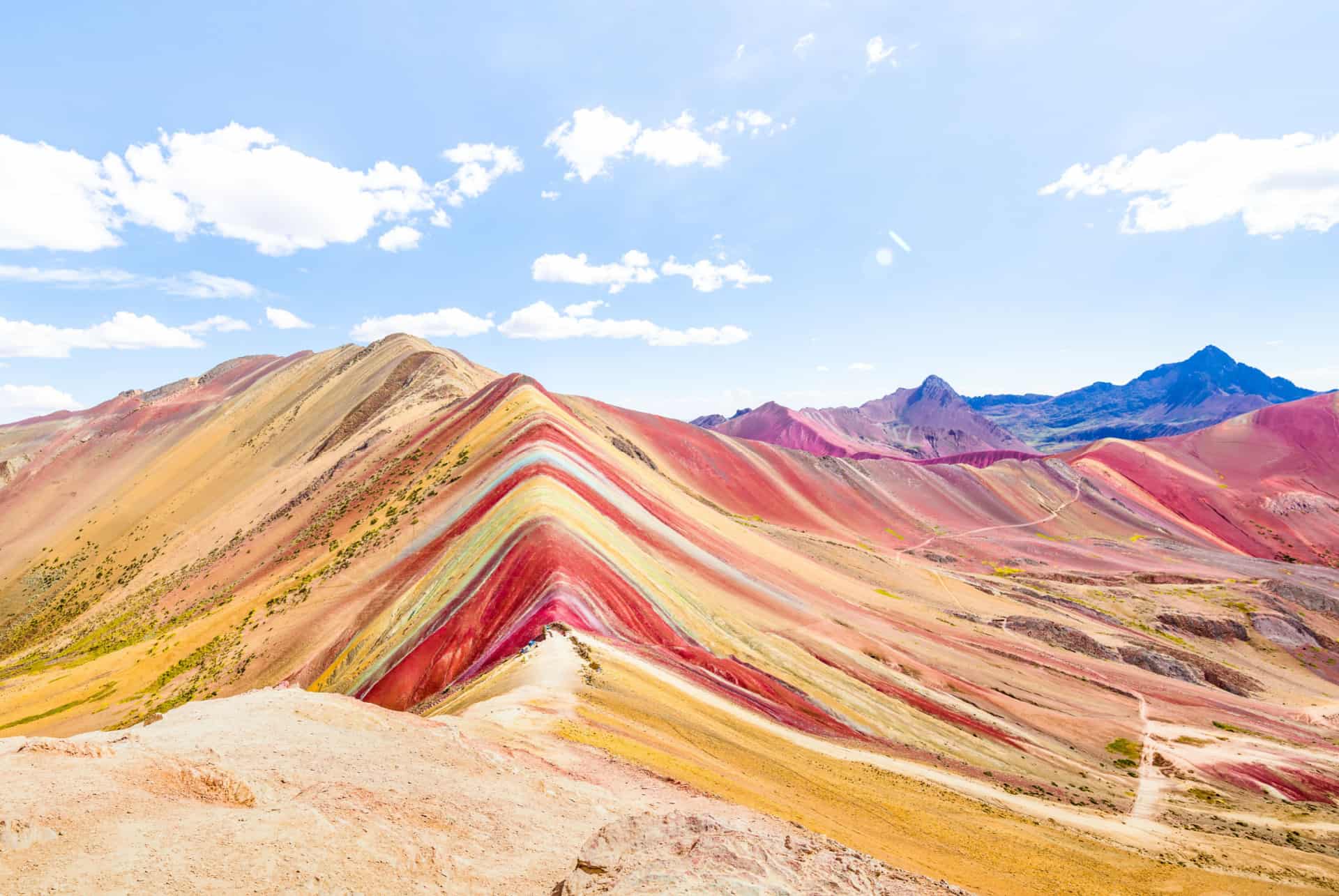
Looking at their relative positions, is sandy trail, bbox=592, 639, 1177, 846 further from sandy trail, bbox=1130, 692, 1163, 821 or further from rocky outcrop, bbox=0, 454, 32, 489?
rocky outcrop, bbox=0, 454, 32, 489

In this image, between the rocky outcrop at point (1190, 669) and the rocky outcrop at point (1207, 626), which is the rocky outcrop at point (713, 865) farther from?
the rocky outcrop at point (1207, 626)

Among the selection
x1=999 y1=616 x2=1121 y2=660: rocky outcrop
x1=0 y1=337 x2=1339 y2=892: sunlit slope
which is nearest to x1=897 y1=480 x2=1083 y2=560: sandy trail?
x1=0 y1=337 x2=1339 y2=892: sunlit slope

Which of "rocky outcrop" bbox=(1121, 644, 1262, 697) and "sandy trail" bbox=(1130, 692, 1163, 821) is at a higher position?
"rocky outcrop" bbox=(1121, 644, 1262, 697)

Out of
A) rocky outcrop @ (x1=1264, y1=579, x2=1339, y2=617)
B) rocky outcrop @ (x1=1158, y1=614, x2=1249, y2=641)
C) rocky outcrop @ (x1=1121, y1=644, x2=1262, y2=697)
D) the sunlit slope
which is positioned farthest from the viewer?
rocky outcrop @ (x1=1264, y1=579, x2=1339, y2=617)

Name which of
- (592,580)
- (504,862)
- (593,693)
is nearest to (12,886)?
(504,862)

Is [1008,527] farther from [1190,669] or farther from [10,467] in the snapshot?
[10,467]

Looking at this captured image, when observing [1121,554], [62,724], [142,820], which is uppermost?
[1121,554]

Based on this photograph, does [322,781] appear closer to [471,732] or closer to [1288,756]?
[471,732]
